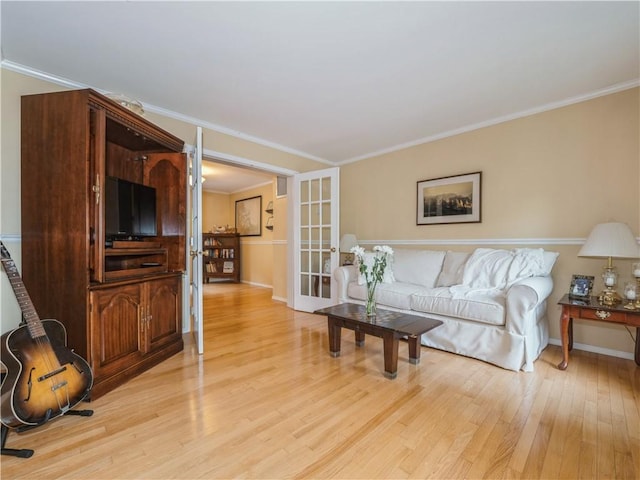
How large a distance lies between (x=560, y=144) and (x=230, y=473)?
369cm

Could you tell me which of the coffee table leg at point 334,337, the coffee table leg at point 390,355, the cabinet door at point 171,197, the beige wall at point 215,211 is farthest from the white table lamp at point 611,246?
the beige wall at point 215,211

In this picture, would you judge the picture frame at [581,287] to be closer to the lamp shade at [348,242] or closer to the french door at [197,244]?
the lamp shade at [348,242]

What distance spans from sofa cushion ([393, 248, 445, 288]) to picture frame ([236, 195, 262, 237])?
3.97m

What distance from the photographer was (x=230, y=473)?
125cm

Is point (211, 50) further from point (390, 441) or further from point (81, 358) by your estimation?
point (390, 441)

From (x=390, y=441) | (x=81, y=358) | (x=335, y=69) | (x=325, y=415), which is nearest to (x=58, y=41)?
(x=335, y=69)

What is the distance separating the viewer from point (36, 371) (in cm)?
152

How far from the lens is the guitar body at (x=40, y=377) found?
4.67 ft

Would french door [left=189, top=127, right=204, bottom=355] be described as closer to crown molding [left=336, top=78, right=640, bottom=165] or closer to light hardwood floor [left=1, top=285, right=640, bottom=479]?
light hardwood floor [left=1, top=285, right=640, bottom=479]

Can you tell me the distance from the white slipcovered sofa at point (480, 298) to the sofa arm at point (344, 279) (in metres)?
0.01

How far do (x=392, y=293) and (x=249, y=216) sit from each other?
15.8ft

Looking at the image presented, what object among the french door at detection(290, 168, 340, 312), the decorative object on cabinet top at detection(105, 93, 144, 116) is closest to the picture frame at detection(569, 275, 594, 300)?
the french door at detection(290, 168, 340, 312)

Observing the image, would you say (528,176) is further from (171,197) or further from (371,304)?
(171,197)

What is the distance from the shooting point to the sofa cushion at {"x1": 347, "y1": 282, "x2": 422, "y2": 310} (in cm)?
295
